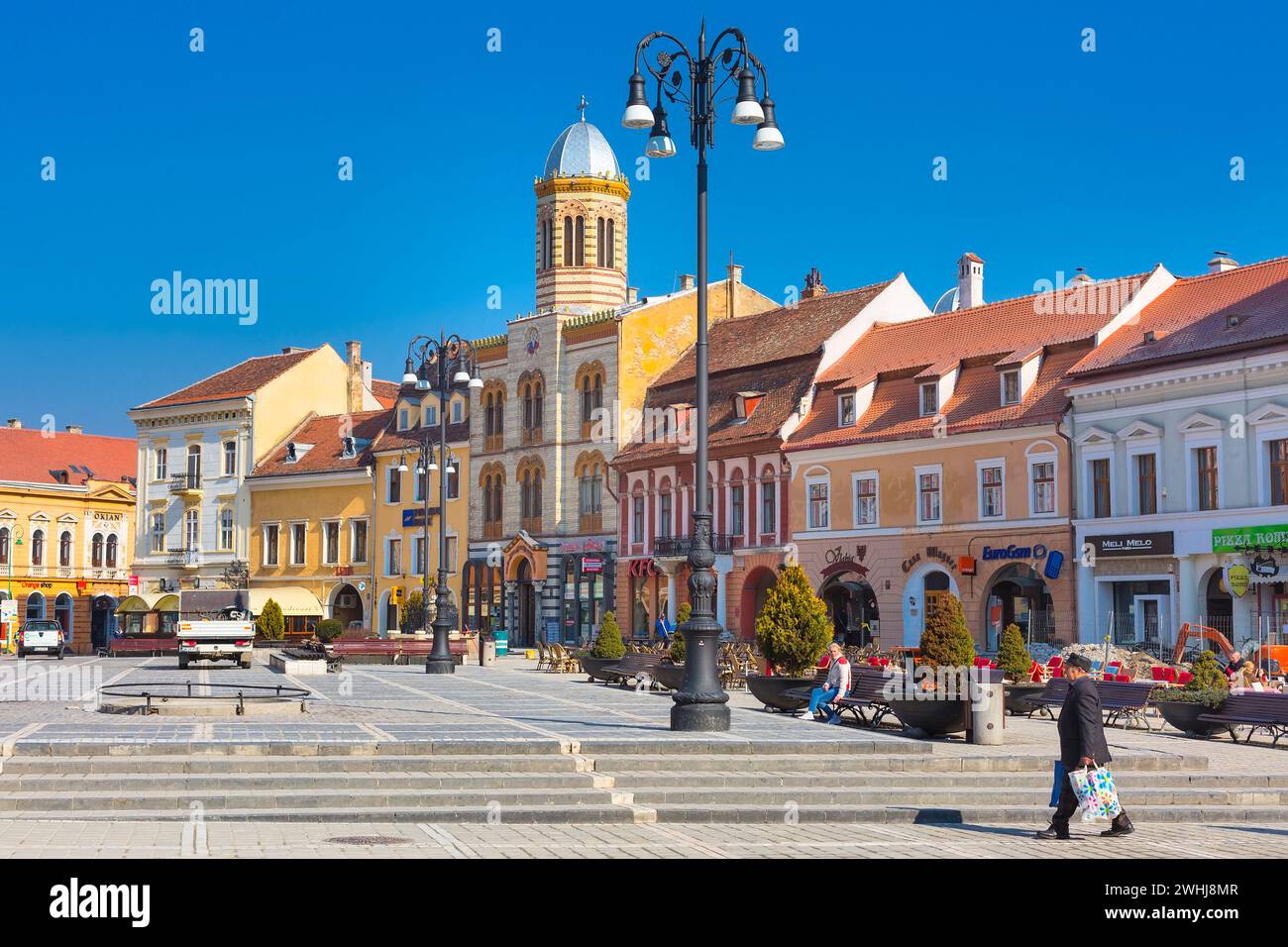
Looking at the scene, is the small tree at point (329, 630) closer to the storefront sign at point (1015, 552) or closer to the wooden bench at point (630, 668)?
the wooden bench at point (630, 668)

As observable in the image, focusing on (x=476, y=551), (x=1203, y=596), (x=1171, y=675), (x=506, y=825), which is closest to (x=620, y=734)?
(x=506, y=825)

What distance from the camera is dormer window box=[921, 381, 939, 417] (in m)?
44.3

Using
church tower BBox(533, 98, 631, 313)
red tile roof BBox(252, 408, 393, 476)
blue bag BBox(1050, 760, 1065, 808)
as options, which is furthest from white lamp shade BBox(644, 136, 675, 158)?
red tile roof BBox(252, 408, 393, 476)

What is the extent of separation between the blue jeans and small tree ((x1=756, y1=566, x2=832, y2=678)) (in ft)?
Answer: 4.74

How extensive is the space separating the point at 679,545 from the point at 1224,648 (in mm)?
21498

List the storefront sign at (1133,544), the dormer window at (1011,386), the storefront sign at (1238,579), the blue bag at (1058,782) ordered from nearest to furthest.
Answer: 1. the blue bag at (1058,782)
2. the storefront sign at (1238,579)
3. the storefront sign at (1133,544)
4. the dormer window at (1011,386)

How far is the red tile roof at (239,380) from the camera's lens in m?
74.8

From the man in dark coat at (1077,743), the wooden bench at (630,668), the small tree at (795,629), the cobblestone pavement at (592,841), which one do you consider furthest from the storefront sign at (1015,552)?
the man in dark coat at (1077,743)

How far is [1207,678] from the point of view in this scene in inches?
909

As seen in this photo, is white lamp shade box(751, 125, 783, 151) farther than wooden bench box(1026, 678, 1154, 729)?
No

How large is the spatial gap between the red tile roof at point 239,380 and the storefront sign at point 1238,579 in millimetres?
49056

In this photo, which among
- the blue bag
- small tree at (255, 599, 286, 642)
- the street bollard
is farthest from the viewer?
small tree at (255, 599, 286, 642)

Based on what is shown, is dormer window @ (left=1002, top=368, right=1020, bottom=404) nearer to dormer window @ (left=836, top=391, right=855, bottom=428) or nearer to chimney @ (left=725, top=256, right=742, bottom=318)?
dormer window @ (left=836, top=391, right=855, bottom=428)

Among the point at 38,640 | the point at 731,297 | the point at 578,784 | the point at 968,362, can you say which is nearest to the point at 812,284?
the point at 731,297
